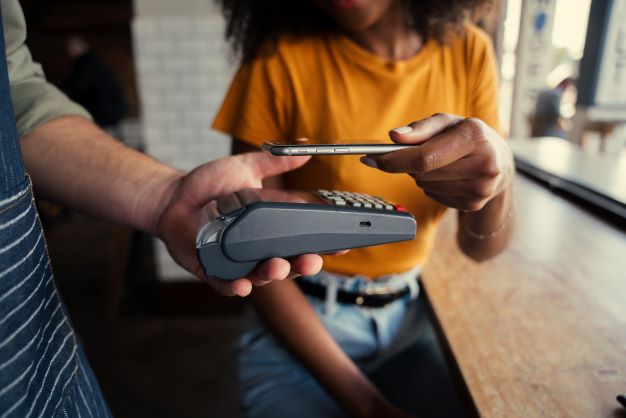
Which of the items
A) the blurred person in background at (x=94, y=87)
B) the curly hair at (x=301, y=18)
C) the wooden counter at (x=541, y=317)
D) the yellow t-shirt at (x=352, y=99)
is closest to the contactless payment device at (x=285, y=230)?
the wooden counter at (x=541, y=317)

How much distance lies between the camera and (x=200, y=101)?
7.41ft

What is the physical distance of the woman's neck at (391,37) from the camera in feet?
3.07

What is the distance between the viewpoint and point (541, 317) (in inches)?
29.3

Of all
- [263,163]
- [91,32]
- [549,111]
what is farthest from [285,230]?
[91,32]

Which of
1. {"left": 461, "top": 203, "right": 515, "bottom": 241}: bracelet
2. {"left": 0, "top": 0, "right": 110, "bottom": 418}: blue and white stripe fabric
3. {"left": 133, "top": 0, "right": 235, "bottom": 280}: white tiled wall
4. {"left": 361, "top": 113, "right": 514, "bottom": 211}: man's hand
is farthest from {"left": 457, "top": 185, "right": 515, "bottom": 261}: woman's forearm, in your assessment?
{"left": 133, "top": 0, "right": 235, "bottom": 280}: white tiled wall

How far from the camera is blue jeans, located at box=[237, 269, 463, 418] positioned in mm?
925

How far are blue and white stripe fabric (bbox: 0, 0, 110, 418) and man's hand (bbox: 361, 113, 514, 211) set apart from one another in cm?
33

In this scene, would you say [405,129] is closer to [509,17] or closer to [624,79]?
[509,17]

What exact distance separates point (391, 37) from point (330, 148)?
0.58m

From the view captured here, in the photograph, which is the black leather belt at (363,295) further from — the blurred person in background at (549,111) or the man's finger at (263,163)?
the blurred person in background at (549,111)

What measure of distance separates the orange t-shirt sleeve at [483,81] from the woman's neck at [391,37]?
101mm

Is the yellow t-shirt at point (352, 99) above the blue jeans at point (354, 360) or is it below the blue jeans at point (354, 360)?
above

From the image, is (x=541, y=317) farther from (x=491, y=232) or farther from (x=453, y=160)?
(x=453, y=160)

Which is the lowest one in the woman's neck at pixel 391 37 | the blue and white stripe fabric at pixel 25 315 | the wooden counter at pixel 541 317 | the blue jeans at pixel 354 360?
the blue jeans at pixel 354 360
